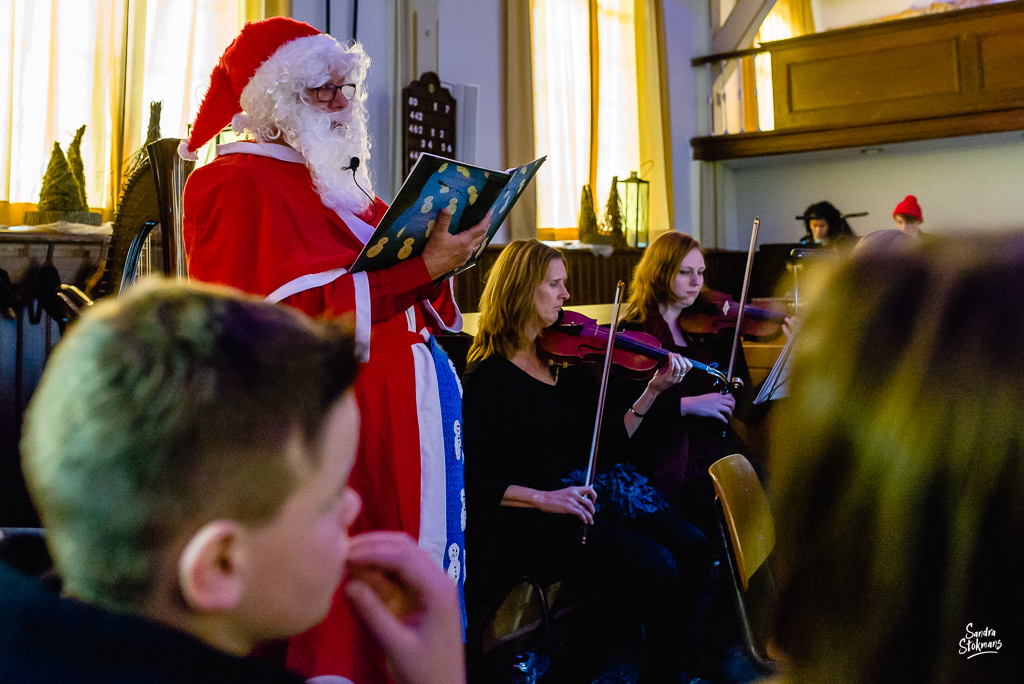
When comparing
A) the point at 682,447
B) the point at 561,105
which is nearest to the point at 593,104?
the point at 561,105

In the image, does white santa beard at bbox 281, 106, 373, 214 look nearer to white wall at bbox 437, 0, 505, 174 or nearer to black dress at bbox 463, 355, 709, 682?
black dress at bbox 463, 355, 709, 682

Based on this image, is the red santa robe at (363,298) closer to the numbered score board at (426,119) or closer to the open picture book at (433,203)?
the open picture book at (433,203)

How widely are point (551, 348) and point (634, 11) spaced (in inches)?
218

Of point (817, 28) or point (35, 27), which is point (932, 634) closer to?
point (35, 27)

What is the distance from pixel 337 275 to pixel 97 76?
9.06 ft

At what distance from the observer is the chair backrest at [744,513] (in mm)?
1661

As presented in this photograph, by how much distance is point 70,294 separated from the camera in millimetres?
1697

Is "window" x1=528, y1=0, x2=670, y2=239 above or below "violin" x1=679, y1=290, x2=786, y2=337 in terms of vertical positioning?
above

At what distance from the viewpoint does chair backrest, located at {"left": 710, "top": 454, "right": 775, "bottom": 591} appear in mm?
1661

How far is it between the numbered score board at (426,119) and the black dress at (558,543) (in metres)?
2.83

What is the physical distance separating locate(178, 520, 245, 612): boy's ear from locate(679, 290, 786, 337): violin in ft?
8.93

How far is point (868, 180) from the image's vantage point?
27.1 feet

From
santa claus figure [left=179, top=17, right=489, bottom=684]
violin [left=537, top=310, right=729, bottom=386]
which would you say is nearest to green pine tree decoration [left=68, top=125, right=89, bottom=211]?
santa claus figure [left=179, top=17, right=489, bottom=684]

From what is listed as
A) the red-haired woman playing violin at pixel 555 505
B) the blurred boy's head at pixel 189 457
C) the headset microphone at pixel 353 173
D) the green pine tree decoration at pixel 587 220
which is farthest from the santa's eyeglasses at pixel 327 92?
the green pine tree decoration at pixel 587 220
